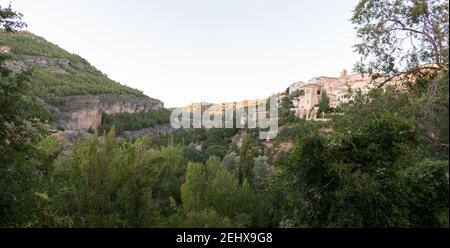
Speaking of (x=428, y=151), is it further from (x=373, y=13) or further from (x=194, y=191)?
(x=194, y=191)

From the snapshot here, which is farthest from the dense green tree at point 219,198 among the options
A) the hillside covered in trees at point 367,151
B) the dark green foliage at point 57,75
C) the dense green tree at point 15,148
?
the dark green foliage at point 57,75

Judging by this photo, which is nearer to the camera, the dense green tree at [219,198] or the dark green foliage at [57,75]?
the dense green tree at [219,198]

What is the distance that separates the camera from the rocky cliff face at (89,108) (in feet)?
279

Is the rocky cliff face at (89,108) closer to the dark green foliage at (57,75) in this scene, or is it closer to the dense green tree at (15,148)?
the dark green foliage at (57,75)

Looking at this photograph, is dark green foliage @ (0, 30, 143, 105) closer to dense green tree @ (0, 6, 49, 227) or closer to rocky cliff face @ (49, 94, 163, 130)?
rocky cliff face @ (49, 94, 163, 130)

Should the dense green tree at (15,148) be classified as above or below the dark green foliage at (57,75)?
below

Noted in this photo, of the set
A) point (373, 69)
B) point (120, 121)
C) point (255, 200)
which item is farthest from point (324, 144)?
point (120, 121)

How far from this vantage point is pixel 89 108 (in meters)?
92.1

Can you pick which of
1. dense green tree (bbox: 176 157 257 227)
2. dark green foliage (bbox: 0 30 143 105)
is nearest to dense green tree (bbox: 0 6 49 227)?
dense green tree (bbox: 176 157 257 227)

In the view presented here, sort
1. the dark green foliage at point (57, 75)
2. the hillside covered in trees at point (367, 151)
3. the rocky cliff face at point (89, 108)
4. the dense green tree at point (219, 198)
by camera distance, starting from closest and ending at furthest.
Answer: the hillside covered in trees at point (367, 151), the dense green tree at point (219, 198), the rocky cliff face at point (89, 108), the dark green foliage at point (57, 75)

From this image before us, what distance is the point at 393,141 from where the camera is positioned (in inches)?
305

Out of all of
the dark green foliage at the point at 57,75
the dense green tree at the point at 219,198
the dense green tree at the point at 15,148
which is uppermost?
the dark green foliage at the point at 57,75

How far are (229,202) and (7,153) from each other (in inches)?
602

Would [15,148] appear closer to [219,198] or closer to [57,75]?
[219,198]
